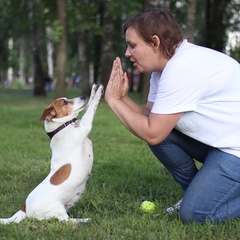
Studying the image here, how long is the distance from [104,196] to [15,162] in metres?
2.00

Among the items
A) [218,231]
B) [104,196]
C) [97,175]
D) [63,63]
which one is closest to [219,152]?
[218,231]

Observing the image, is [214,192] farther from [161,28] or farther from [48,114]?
[48,114]

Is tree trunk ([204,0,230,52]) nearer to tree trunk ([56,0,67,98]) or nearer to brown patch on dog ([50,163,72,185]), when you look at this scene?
tree trunk ([56,0,67,98])

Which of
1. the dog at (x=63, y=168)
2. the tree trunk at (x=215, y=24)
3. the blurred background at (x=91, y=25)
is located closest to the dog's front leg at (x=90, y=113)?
the dog at (x=63, y=168)

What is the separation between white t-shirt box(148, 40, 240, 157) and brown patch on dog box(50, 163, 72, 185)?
2.96ft

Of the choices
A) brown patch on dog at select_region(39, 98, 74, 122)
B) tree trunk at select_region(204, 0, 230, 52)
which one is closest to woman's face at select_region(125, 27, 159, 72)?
brown patch on dog at select_region(39, 98, 74, 122)

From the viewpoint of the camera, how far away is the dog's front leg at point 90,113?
3.88 metres

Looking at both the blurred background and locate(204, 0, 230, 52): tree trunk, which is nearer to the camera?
the blurred background

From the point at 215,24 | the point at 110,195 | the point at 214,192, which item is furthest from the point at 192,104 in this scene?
the point at 215,24

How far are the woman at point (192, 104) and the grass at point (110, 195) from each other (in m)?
0.21

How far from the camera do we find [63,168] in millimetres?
3637

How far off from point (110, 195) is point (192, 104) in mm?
1496

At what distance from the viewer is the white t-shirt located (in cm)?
315

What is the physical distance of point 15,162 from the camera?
5.84 m
